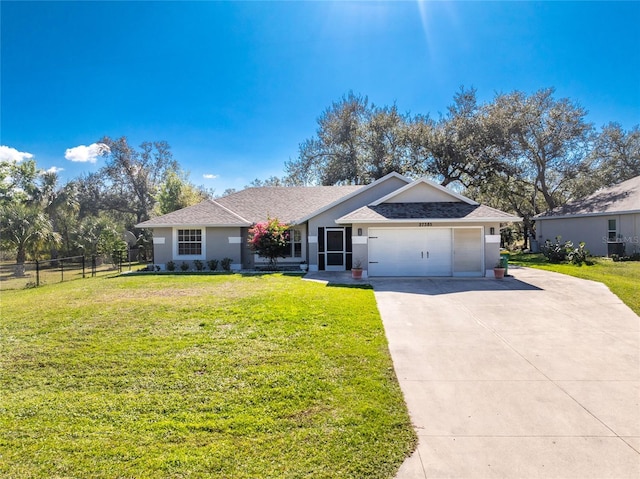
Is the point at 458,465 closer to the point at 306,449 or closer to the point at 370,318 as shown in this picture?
the point at 306,449

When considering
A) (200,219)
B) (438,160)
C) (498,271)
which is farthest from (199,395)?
(438,160)

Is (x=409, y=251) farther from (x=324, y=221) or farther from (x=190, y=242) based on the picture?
(x=190, y=242)

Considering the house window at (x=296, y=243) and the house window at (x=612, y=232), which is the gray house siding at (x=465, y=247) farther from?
the house window at (x=612, y=232)

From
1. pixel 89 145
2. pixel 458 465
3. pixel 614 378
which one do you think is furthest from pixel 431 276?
pixel 89 145

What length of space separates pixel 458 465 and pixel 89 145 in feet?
160

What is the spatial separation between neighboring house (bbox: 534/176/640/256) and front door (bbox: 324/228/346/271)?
17.1 metres

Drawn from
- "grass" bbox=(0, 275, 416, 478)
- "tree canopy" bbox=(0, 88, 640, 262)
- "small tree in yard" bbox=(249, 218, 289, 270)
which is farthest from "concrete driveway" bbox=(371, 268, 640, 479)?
"tree canopy" bbox=(0, 88, 640, 262)

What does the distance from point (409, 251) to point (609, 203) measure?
17.5 m

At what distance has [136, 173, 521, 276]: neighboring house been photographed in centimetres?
1395

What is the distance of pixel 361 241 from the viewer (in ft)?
46.1

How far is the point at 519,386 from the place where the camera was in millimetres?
4477

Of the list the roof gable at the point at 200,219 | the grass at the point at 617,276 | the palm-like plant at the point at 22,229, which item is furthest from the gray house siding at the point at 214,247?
the grass at the point at 617,276

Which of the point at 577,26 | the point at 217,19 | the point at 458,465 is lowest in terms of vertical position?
the point at 458,465

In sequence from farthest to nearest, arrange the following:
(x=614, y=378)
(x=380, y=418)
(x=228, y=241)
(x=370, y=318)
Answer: (x=228, y=241) → (x=370, y=318) → (x=614, y=378) → (x=380, y=418)
